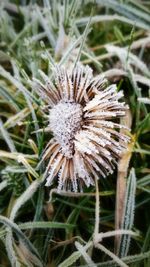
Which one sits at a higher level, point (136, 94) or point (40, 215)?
point (136, 94)

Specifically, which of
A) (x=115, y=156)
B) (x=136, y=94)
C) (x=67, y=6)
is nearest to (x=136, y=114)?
(x=136, y=94)

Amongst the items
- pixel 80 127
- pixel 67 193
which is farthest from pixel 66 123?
pixel 67 193

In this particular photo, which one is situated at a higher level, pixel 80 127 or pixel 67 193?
pixel 80 127

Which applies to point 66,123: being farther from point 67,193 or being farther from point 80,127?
point 67,193

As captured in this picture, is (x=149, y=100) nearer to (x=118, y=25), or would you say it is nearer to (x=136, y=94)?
(x=136, y=94)
